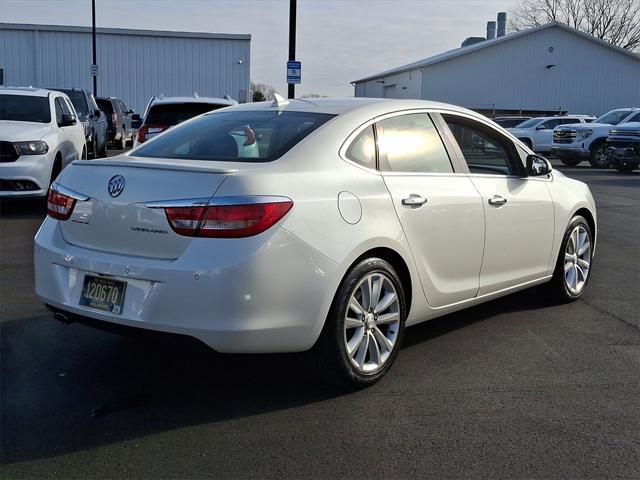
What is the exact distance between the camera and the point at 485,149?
5.44 metres

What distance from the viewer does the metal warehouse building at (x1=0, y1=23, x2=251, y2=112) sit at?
125ft

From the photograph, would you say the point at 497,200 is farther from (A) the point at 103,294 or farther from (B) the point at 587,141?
(B) the point at 587,141

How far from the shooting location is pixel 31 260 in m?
7.39

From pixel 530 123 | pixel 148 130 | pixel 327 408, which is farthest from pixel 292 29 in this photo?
pixel 530 123

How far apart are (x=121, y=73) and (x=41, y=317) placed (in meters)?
35.6

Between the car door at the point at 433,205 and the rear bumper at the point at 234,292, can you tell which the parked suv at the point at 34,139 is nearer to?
the rear bumper at the point at 234,292

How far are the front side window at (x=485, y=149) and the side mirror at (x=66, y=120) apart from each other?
25.3 feet

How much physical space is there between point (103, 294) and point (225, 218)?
0.81 metres

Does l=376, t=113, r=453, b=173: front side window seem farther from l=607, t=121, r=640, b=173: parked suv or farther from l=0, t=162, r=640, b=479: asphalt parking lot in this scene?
l=607, t=121, r=640, b=173: parked suv

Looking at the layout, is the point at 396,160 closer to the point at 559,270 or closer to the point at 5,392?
the point at 559,270

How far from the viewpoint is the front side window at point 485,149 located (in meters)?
5.15

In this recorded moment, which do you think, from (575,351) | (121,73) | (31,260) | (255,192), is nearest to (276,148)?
(255,192)

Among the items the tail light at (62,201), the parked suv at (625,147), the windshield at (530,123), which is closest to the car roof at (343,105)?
the tail light at (62,201)

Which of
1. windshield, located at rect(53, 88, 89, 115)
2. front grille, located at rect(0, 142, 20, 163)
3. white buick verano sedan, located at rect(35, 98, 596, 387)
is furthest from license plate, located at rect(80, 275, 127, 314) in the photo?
windshield, located at rect(53, 88, 89, 115)
